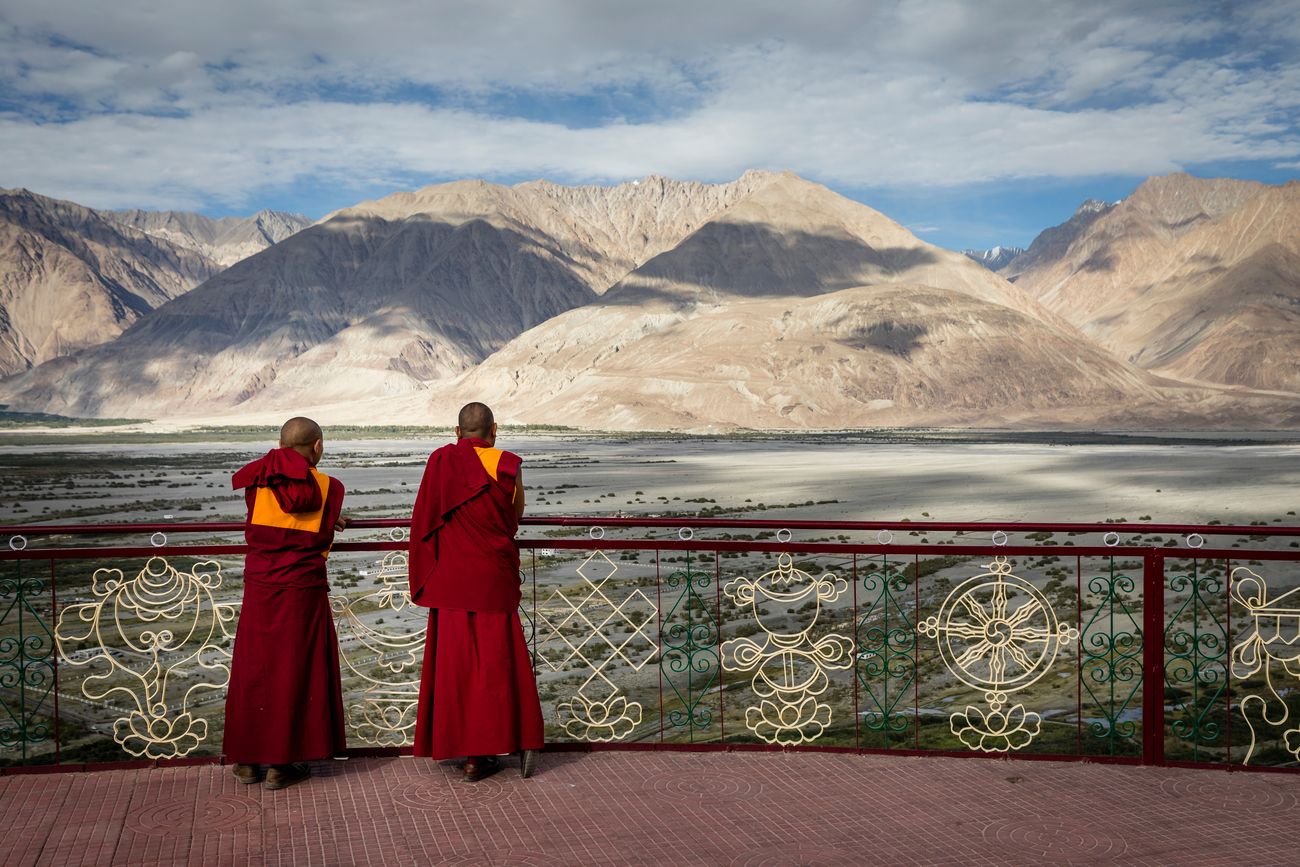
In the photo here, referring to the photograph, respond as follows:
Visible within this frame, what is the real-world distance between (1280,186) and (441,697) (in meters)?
185

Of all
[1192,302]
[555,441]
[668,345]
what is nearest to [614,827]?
[555,441]

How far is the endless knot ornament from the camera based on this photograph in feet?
20.0

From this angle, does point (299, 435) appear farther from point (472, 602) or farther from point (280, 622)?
point (472, 602)

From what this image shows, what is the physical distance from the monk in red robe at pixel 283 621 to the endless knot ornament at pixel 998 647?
330 cm

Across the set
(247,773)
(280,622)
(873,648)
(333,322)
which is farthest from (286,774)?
(333,322)

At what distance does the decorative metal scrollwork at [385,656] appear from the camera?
22.4 ft

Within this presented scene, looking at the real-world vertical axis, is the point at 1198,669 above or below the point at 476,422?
below

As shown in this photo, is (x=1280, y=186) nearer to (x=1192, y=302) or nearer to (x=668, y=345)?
(x=1192, y=302)

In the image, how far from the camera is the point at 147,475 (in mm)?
52094

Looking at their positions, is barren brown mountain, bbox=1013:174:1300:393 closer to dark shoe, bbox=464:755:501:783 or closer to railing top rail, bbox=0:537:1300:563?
railing top rail, bbox=0:537:1300:563

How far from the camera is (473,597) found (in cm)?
557

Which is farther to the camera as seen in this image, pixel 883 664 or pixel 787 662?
pixel 883 664

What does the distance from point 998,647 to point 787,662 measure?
1366 millimetres

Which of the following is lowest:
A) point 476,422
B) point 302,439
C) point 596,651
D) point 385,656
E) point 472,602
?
point 596,651
